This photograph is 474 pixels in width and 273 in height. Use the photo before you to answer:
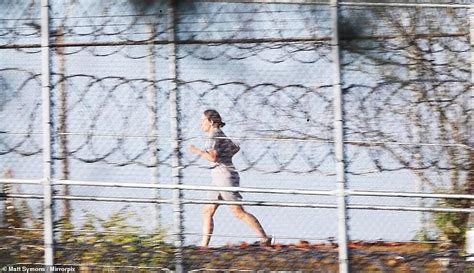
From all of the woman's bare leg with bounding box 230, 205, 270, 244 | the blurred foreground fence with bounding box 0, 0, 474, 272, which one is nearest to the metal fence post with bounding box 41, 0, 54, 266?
the blurred foreground fence with bounding box 0, 0, 474, 272

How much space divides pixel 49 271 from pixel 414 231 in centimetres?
286

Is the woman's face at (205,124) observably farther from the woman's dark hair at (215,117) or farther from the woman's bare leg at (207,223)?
the woman's bare leg at (207,223)

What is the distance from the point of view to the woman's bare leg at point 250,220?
24.6 feet

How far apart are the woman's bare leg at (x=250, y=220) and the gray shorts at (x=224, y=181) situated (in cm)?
8

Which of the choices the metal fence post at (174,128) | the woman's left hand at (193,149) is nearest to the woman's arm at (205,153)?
the woman's left hand at (193,149)

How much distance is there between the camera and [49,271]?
303 inches

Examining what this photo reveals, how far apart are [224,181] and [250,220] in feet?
1.18

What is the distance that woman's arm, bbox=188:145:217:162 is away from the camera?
24.7ft

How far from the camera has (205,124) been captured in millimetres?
7508

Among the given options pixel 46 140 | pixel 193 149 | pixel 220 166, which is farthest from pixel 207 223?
pixel 46 140

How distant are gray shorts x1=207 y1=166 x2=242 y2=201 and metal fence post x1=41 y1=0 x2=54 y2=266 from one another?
1.26 m

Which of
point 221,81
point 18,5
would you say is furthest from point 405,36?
point 18,5

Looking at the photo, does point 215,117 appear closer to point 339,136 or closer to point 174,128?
point 174,128

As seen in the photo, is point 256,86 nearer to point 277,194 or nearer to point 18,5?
point 277,194
